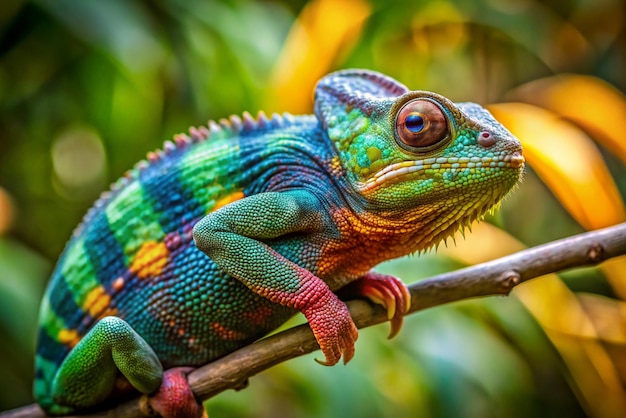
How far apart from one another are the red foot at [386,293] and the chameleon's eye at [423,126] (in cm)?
44

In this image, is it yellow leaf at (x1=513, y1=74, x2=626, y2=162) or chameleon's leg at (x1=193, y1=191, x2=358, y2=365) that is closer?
chameleon's leg at (x1=193, y1=191, x2=358, y2=365)

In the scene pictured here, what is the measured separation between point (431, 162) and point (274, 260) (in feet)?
1.50

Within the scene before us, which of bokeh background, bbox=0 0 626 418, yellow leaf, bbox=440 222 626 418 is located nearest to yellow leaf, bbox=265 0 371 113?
bokeh background, bbox=0 0 626 418

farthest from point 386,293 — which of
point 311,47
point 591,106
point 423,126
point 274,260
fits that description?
point 591,106

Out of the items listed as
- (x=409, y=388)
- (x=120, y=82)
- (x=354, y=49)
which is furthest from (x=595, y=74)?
(x=120, y=82)

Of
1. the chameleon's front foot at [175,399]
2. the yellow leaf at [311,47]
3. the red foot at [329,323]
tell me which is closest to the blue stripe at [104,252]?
the chameleon's front foot at [175,399]

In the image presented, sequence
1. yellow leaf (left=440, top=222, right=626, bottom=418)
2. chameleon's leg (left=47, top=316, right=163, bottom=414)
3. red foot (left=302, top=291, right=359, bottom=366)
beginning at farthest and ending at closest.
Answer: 1. yellow leaf (left=440, top=222, right=626, bottom=418)
2. chameleon's leg (left=47, top=316, right=163, bottom=414)
3. red foot (left=302, top=291, right=359, bottom=366)

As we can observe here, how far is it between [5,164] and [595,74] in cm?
441

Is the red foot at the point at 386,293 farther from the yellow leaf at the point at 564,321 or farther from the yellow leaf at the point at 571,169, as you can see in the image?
the yellow leaf at the point at 571,169

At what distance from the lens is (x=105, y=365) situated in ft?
5.92

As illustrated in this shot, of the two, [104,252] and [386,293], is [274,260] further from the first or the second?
[104,252]

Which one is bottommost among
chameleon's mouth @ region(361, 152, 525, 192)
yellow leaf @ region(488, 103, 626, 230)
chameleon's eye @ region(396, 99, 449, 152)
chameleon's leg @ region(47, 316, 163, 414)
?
yellow leaf @ region(488, 103, 626, 230)

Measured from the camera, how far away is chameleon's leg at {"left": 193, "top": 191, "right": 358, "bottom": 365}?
159 cm

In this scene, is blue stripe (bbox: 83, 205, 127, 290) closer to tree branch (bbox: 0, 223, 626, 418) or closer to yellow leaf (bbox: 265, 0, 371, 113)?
tree branch (bbox: 0, 223, 626, 418)
